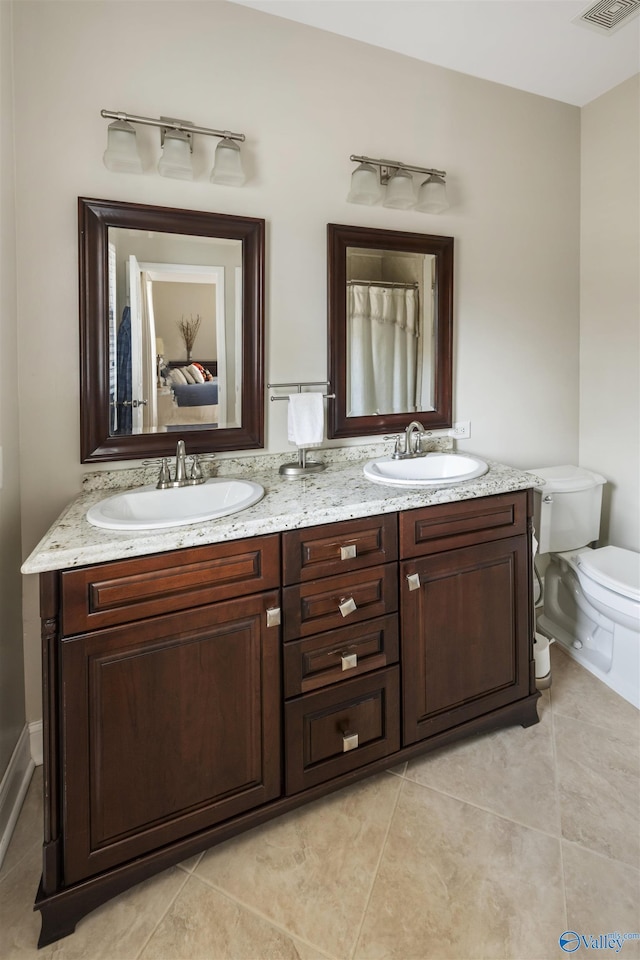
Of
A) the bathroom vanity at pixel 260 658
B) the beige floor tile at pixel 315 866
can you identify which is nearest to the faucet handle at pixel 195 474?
the bathroom vanity at pixel 260 658

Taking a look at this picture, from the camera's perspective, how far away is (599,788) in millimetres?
1614

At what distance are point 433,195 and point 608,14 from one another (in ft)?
2.81

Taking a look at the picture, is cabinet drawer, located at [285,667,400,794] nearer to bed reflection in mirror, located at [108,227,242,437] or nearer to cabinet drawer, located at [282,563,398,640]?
cabinet drawer, located at [282,563,398,640]

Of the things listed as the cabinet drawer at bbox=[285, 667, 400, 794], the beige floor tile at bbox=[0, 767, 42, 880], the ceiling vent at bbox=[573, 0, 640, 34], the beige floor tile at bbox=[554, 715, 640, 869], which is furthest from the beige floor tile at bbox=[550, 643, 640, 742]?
the ceiling vent at bbox=[573, 0, 640, 34]

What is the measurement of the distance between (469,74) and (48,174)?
187cm

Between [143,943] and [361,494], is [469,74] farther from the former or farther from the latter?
[143,943]

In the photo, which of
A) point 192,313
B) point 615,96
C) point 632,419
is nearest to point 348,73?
point 192,313

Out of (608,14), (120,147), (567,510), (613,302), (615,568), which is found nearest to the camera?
(120,147)

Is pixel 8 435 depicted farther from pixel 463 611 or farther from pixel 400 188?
pixel 400 188

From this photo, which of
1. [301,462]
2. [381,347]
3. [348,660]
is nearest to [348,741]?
[348,660]

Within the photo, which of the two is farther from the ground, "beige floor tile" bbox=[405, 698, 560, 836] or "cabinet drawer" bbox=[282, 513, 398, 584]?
"cabinet drawer" bbox=[282, 513, 398, 584]

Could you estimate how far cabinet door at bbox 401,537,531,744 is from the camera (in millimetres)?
1606

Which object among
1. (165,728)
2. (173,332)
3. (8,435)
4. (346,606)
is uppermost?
(173,332)

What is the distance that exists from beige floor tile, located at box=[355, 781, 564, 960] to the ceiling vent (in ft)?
9.34
